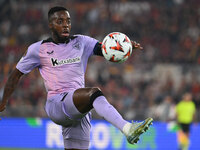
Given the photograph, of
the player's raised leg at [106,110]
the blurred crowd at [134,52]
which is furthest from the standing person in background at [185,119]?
the player's raised leg at [106,110]

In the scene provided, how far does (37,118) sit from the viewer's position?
13.5m

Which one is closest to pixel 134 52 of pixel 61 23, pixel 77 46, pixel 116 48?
pixel 77 46

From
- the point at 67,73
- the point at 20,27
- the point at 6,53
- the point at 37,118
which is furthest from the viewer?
the point at 20,27

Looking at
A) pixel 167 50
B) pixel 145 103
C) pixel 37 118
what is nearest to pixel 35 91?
pixel 37 118

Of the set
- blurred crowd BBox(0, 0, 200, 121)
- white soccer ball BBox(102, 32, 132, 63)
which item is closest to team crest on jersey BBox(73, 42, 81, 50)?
white soccer ball BBox(102, 32, 132, 63)

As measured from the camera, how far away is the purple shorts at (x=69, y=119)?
5.20m

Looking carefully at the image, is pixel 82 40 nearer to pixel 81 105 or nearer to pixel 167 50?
pixel 81 105

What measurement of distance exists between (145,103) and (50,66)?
9172 millimetres

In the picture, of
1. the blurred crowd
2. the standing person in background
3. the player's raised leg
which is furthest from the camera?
the blurred crowd

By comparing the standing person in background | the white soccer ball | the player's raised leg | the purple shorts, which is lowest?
the standing person in background

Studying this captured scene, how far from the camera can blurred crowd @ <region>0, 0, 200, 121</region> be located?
14516mm

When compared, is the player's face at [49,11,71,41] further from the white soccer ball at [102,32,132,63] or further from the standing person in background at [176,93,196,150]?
the standing person in background at [176,93,196,150]

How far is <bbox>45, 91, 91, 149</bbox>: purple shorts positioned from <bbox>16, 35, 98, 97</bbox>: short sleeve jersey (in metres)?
0.20

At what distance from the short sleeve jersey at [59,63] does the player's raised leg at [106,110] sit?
48cm
